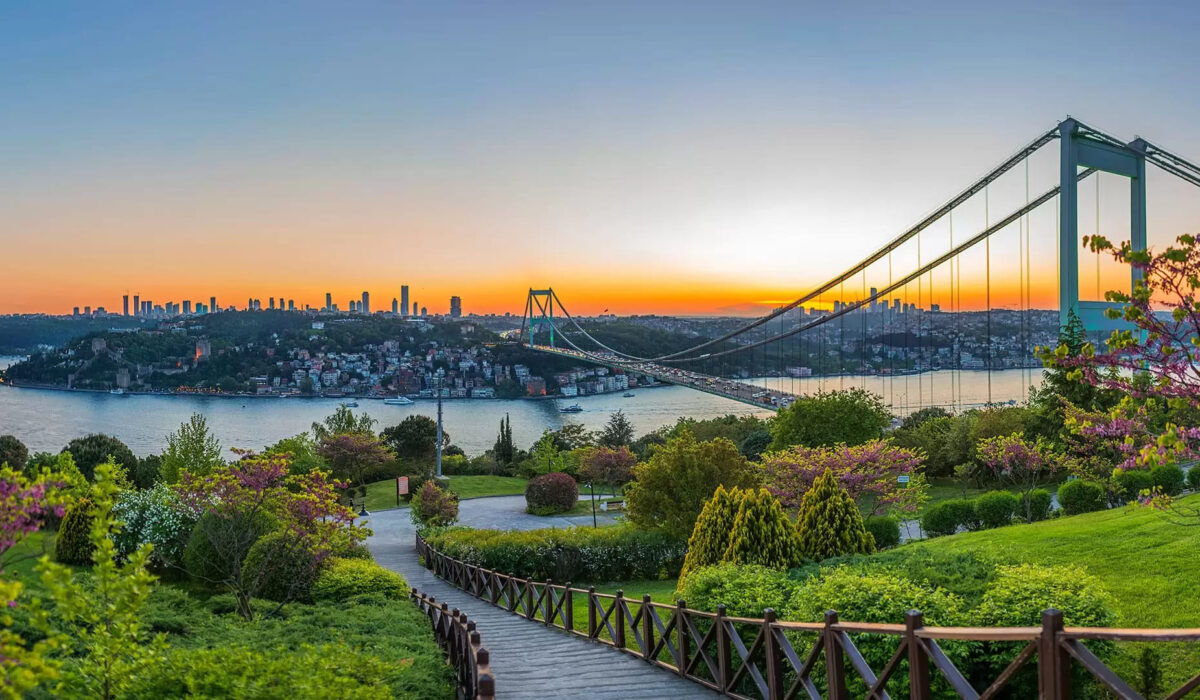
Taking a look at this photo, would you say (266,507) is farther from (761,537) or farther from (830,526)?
(830,526)

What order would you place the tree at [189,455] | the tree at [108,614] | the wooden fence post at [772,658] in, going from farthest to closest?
the tree at [189,455]
the wooden fence post at [772,658]
the tree at [108,614]

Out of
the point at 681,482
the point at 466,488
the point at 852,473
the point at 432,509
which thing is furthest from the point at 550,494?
the point at 852,473

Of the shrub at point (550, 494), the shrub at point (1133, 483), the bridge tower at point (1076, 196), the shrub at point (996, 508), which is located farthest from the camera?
the shrub at point (550, 494)

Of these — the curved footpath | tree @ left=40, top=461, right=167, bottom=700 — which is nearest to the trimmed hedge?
the curved footpath

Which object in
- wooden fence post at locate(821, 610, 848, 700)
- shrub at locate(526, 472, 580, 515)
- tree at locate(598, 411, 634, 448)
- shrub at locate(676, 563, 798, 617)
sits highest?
wooden fence post at locate(821, 610, 848, 700)

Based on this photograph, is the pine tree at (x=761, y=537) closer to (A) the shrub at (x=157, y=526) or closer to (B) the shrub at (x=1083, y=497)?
(A) the shrub at (x=157, y=526)

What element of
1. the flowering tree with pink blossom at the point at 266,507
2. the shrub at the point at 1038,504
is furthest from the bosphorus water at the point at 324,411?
the flowering tree with pink blossom at the point at 266,507

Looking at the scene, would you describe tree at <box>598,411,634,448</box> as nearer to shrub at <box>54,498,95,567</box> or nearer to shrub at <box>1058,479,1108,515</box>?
shrub at <box>1058,479,1108,515</box>
